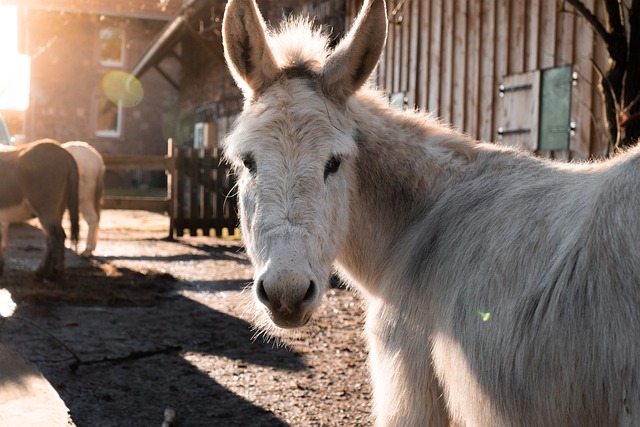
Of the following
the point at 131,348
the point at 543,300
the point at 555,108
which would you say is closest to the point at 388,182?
the point at 543,300

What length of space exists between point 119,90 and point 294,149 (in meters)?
32.2

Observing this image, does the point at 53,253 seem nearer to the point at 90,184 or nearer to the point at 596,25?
the point at 90,184

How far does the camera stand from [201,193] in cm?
1402

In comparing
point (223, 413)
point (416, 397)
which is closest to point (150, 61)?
point (223, 413)

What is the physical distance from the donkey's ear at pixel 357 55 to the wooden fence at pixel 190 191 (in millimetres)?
11115

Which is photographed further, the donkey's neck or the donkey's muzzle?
the donkey's neck

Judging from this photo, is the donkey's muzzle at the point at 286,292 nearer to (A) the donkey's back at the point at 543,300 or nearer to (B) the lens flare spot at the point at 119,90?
(A) the donkey's back at the point at 543,300

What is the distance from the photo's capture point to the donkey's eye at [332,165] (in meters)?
2.53

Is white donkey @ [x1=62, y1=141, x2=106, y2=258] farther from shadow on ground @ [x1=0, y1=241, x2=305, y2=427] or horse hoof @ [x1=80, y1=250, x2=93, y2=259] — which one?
shadow on ground @ [x1=0, y1=241, x2=305, y2=427]

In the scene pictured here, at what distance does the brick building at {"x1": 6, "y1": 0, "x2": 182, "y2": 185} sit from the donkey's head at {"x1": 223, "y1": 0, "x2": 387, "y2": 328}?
98.1 ft

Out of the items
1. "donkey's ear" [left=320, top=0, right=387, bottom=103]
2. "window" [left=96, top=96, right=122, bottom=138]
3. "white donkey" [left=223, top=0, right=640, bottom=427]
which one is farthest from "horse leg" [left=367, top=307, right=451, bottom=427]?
"window" [left=96, top=96, right=122, bottom=138]

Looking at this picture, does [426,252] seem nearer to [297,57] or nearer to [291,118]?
[291,118]

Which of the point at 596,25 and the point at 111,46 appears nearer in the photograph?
the point at 596,25

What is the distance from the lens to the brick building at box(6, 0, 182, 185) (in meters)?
31.3
